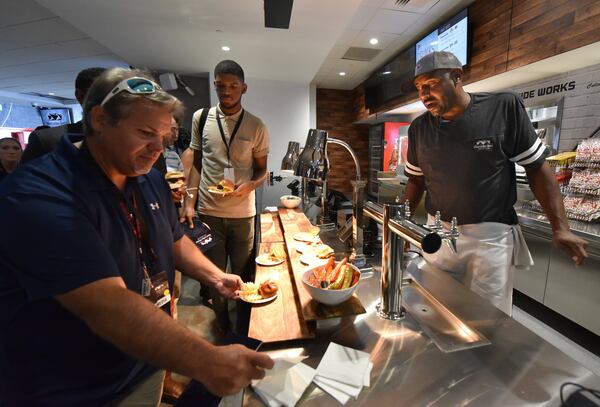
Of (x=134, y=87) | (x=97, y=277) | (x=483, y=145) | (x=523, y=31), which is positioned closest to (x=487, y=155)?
(x=483, y=145)

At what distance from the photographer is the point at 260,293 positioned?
1110 millimetres

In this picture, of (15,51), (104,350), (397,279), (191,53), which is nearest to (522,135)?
(397,279)

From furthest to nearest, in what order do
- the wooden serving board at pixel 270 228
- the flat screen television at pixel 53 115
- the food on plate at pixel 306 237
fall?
1. the flat screen television at pixel 53 115
2. the wooden serving board at pixel 270 228
3. the food on plate at pixel 306 237

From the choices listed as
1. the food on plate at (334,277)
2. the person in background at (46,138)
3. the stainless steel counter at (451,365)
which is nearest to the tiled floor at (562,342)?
the stainless steel counter at (451,365)

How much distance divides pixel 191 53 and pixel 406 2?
286 centimetres

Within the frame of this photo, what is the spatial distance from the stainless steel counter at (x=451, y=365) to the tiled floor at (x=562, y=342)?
1457 millimetres

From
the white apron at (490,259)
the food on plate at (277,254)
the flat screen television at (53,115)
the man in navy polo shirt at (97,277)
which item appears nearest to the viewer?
the man in navy polo shirt at (97,277)

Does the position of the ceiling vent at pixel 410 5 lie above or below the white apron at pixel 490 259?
above

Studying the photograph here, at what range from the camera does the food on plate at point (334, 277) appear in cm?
91

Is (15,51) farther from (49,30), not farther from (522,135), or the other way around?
(522,135)

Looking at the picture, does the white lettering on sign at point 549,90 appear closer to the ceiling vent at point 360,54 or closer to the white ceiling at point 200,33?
the white ceiling at point 200,33

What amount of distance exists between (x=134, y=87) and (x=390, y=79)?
513cm

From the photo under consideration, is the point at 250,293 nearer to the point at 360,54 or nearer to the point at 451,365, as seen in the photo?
the point at 451,365

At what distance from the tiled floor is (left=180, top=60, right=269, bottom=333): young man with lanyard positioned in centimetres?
201
